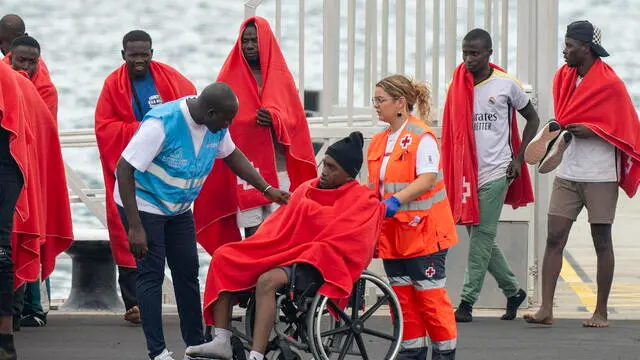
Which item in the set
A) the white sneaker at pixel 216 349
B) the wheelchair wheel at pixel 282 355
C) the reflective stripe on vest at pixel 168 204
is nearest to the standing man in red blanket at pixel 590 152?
the reflective stripe on vest at pixel 168 204

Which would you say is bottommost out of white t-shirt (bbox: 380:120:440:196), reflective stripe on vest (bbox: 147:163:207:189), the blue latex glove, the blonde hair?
the blue latex glove

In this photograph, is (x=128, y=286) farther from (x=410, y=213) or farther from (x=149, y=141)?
(x=410, y=213)

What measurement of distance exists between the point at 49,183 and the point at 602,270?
10.3 feet

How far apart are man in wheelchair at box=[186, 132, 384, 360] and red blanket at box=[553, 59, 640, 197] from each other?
Result: 7.04 feet

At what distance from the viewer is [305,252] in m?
6.71

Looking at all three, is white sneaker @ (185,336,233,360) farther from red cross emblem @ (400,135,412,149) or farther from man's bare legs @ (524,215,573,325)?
man's bare legs @ (524,215,573,325)

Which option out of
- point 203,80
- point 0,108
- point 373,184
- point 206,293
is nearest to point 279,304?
point 206,293

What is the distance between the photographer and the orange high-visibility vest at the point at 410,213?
7.03m

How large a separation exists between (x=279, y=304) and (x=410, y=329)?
0.74 m

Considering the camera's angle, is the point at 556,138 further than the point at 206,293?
Yes

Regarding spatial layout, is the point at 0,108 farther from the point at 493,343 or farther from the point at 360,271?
the point at 493,343

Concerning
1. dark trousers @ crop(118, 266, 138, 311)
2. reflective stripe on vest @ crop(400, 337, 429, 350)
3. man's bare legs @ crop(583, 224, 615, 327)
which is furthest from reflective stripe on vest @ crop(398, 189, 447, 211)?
dark trousers @ crop(118, 266, 138, 311)

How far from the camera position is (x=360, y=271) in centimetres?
679

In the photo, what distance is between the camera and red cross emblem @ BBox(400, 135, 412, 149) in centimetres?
707
